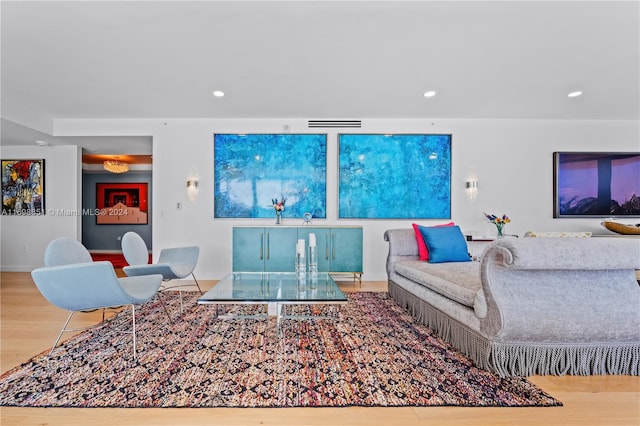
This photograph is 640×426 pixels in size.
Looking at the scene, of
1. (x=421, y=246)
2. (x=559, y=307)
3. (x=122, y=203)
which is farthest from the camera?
(x=122, y=203)

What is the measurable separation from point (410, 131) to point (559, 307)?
12.1 feet

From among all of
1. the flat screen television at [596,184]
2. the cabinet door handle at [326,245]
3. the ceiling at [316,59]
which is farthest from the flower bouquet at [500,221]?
the cabinet door handle at [326,245]

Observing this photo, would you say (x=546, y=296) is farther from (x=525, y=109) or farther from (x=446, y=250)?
(x=525, y=109)

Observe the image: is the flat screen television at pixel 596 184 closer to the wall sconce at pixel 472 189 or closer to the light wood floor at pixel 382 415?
the wall sconce at pixel 472 189

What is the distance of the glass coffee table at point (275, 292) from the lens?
90.4 inches

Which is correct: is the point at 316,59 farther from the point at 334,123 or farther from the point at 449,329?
the point at 449,329

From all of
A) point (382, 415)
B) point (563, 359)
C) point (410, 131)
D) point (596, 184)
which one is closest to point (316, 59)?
point (410, 131)

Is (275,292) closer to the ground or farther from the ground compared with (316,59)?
closer to the ground

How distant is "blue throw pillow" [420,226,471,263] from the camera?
3.27 m

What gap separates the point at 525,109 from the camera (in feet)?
15.0

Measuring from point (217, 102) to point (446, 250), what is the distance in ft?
11.8

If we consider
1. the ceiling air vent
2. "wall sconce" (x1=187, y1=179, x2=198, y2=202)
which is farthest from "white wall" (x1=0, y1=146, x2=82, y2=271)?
the ceiling air vent

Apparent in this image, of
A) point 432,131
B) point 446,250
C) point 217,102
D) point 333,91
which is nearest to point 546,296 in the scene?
point 446,250

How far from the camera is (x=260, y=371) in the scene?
193 cm
